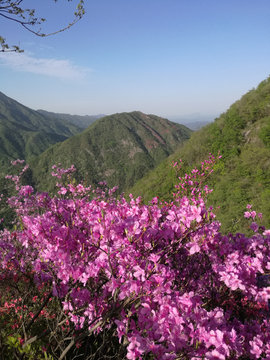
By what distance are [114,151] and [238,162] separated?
97.9 metres

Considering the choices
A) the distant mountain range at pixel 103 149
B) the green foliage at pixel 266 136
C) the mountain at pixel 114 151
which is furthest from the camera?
the mountain at pixel 114 151

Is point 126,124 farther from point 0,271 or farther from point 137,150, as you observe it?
point 0,271

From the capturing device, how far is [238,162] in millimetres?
28000

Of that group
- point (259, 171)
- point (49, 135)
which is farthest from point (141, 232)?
point (49, 135)

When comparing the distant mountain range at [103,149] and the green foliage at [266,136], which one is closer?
the green foliage at [266,136]

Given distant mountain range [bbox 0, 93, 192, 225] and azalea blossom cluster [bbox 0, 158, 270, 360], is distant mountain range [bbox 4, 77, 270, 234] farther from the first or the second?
azalea blossom cluster [bbox 0, 158, 270, 360]

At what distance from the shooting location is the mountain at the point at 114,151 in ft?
334

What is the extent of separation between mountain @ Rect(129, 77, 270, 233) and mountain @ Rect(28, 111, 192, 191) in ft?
188

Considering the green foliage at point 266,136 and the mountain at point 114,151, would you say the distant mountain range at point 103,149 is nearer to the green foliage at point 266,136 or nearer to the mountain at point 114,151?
the mountain at point 114,151

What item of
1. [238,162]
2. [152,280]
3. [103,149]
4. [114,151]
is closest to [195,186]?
[152,280]

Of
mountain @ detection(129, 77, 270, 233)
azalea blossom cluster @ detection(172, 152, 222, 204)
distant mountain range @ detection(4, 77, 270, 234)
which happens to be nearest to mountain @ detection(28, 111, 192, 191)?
distant mountain range @ detection(4, 77, 270, 234)

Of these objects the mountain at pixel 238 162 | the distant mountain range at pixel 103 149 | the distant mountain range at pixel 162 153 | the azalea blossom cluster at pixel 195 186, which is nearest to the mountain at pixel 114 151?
the distant mountain range at pixel 103 149

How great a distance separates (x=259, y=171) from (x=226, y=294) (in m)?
23.1

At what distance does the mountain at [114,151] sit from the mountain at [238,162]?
5716 centimetres
